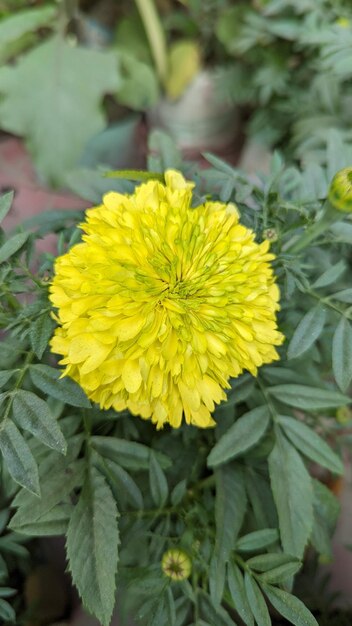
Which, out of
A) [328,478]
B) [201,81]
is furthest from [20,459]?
[201,81]

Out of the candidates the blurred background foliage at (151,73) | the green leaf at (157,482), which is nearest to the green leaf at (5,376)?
the green leaf at (157,482)

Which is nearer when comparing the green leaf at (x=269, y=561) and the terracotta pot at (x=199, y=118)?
the green leaf at (x=269, y=561)

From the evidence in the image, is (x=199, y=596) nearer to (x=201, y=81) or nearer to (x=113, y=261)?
(x=113, y=261)

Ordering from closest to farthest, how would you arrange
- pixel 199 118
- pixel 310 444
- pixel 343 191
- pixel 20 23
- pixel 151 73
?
pixel 343 191 → pixel 310 444 → pixel 20 23 → pixel 151 73 → pixel 199 118

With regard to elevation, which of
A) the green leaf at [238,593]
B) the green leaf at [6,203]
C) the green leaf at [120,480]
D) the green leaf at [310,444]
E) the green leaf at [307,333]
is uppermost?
the green leaf at [6,203]

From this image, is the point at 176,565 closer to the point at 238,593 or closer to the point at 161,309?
the point at 238,593

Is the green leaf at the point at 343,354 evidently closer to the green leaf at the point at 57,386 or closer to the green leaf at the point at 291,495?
the green leaf at the point at 291,495

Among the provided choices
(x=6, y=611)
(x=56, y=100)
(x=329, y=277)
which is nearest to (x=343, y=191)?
(x=329, y=277)
